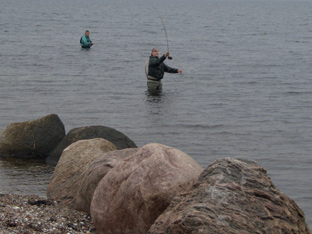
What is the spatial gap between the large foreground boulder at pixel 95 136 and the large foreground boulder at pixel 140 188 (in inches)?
177

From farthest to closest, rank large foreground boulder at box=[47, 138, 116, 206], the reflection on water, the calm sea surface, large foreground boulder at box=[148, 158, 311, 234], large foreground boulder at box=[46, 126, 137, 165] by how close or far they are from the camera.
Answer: the calm sea surface, large foreground boulder at box=[46, 126, 137, 165], the reflection on water, large foreground boulder at box=[47, 138, 116, 206], large foreground boulder at box=[148, 158, 311, 234]

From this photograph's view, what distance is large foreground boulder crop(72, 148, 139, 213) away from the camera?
8.79 metres

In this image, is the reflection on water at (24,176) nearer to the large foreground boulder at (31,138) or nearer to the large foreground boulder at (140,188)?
the large foreground boulder at (31,138)

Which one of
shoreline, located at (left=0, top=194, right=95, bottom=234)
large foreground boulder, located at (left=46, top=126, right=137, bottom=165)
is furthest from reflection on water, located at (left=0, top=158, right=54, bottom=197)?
shoreline, located at (left=0, top=194, right=95, bottom=234)

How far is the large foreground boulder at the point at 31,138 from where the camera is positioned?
44.9ft

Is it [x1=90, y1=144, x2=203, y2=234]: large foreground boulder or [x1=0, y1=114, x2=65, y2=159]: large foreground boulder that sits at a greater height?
[x1=90, y1=144, x2=203, y2=234]: large foreground boulder

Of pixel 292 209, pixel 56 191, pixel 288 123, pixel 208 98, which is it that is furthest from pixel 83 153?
pixel 208 98

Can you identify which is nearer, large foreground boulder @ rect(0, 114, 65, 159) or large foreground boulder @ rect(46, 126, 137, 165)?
large foreground boulder @ rect(46, 126, 137, 165)

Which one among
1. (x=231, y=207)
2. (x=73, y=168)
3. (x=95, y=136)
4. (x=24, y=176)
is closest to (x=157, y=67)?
(x=95, y=136)

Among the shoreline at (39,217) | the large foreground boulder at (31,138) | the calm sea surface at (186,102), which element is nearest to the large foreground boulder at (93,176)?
the shoreline at (39,217)

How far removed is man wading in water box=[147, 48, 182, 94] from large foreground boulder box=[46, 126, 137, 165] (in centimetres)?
792

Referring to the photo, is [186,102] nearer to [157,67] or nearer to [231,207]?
[157,67]

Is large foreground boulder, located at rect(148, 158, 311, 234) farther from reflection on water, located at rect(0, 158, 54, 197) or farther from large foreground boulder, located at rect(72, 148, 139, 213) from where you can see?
reflection on water, located at rect(0, 158, 54, 197)

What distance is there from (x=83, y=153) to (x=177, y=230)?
4724 millimetres
